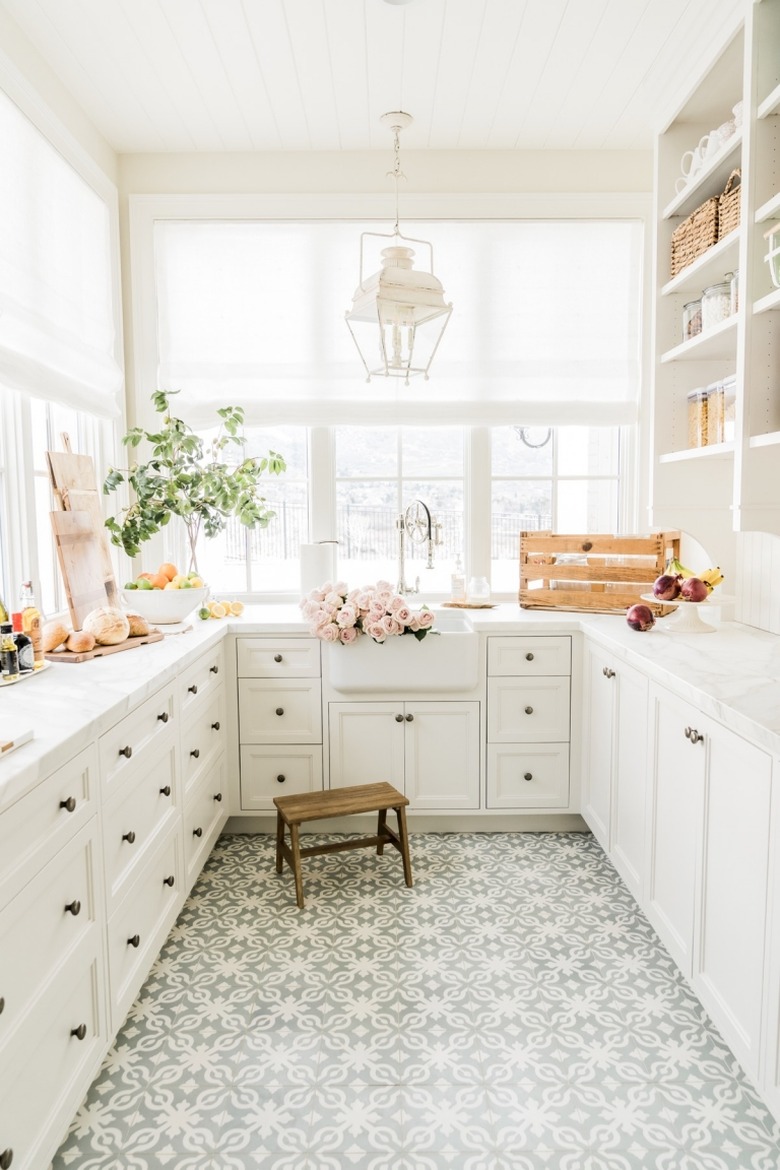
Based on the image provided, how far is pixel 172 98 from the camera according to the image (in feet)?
9.39

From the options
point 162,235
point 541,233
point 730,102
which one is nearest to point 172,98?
point 162,235

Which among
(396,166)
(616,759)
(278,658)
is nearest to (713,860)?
(616,759)

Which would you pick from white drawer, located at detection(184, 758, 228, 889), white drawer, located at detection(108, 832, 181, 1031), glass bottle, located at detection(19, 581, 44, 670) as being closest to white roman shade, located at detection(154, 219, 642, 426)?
glass bottle, located at detection(19, 581, 44, 670)

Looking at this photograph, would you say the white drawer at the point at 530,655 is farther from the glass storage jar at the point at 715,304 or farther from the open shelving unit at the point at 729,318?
the glass storage jar at the point at 715,304

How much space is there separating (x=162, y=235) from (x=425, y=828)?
274 cm

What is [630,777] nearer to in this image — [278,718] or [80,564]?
[278,718]

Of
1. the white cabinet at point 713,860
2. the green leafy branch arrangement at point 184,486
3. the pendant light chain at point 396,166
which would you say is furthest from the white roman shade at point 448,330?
the white cabinet at point 713,860

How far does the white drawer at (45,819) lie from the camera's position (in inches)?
49.4

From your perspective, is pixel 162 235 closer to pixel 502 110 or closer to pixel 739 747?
pixel 502 110

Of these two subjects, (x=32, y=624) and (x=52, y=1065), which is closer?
(x=52, y=1065)

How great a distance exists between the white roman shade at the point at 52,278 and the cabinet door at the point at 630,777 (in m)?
2.11

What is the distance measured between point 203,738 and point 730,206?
2.32 meters

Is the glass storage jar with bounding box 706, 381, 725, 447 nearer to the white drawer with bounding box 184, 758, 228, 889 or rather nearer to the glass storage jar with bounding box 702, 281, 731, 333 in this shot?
the glass storage jar with bounding box 702, 281, 731, 333

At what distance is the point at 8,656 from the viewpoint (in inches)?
76.7
